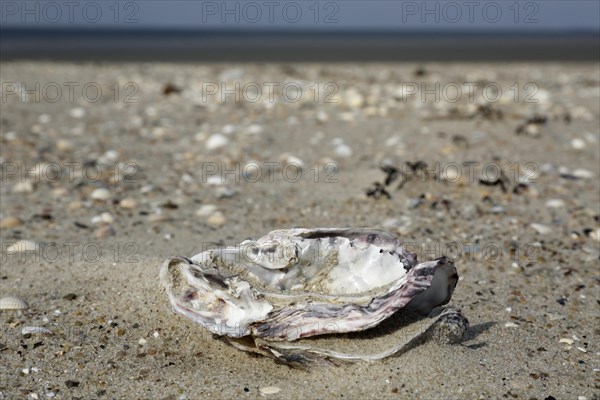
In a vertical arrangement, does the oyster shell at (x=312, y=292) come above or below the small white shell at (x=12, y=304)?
above

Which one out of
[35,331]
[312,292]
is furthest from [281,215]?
[35,331]

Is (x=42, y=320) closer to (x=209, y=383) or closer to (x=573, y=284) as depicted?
(x=209, y=383)

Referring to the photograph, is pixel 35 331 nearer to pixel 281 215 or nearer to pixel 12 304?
pixel 12 304

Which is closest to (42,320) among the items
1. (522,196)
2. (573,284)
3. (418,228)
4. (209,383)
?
(209,383)

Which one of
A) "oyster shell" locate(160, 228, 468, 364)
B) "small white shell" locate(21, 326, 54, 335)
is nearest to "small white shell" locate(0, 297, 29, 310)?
"small white shell" locate(21, 326, 54, 335)

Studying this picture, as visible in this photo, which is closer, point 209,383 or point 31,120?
point 209,383

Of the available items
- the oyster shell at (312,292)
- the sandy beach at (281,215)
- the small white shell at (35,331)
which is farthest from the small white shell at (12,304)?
the oyster shell at (312,292)

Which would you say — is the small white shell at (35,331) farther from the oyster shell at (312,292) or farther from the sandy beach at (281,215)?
the oyster shell at (312,292)

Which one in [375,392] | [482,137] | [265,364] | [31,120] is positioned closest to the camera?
[375,392]
